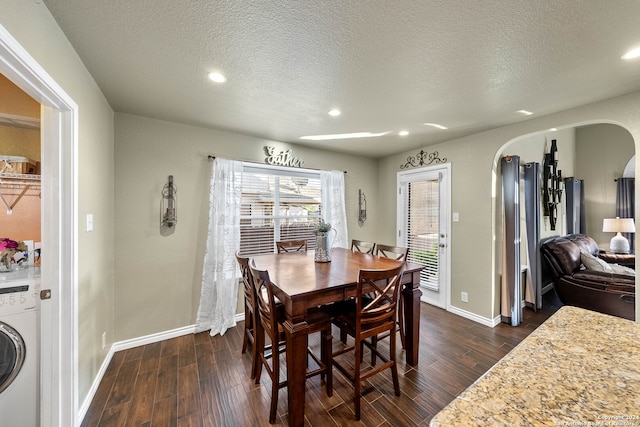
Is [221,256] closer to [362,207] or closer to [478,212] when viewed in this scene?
[362,207]

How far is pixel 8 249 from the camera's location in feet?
5.43

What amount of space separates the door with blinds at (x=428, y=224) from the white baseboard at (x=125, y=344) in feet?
Result: 9.05

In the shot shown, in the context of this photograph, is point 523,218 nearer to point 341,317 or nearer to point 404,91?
point 404,91

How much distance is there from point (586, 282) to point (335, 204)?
3305 millimetres

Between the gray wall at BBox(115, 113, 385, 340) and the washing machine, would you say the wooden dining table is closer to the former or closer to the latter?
the gray wall at BBox(115, 113, 385, 340)

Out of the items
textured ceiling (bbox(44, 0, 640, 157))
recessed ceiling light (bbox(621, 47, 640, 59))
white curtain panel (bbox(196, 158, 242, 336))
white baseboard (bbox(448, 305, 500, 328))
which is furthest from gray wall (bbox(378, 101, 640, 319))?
white curtain panel (bbox(196, 158, 242, 336))

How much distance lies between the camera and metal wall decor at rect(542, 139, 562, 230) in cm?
376

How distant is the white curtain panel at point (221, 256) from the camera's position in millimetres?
2814

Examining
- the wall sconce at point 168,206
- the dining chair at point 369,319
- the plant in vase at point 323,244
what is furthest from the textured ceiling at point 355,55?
the dining chair at point 369,319

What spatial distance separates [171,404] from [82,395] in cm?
58

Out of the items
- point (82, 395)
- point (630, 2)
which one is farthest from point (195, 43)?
point (82, 395)

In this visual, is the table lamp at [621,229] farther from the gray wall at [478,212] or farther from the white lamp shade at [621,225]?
the gray wall at [478,212]

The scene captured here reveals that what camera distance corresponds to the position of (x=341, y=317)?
6.20 feet

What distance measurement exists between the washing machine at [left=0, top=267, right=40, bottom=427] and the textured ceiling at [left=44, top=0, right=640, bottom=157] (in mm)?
1532
